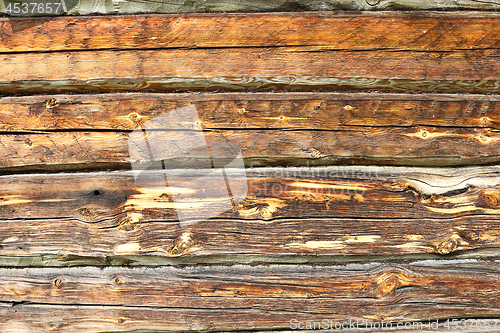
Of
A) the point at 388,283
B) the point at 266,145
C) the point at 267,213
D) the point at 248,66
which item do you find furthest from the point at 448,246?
the point at 248,66

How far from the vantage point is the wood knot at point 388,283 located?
1.26 m

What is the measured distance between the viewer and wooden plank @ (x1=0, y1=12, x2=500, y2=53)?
113 centimetres

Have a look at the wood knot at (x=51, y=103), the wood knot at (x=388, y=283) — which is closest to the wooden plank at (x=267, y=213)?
the wood knot at (x=388, y=283)

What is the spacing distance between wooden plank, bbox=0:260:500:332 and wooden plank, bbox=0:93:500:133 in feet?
2.07

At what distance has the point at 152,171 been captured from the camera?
3.97 ft

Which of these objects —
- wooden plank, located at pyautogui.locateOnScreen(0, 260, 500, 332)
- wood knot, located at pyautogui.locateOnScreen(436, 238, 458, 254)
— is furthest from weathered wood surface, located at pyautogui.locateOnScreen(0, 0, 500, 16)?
wooden plank, located at pyautogui.locateOnScreen(0, 260, 500, 332)

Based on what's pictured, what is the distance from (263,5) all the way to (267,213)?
0.85 metres

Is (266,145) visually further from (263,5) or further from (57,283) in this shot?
(57,283)

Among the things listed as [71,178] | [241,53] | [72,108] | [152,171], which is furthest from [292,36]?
[71,178]

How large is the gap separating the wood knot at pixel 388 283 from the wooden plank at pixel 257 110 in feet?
2.20

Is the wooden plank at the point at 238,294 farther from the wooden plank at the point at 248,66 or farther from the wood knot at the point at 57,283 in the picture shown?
the wooden plank at the point at 248,66
